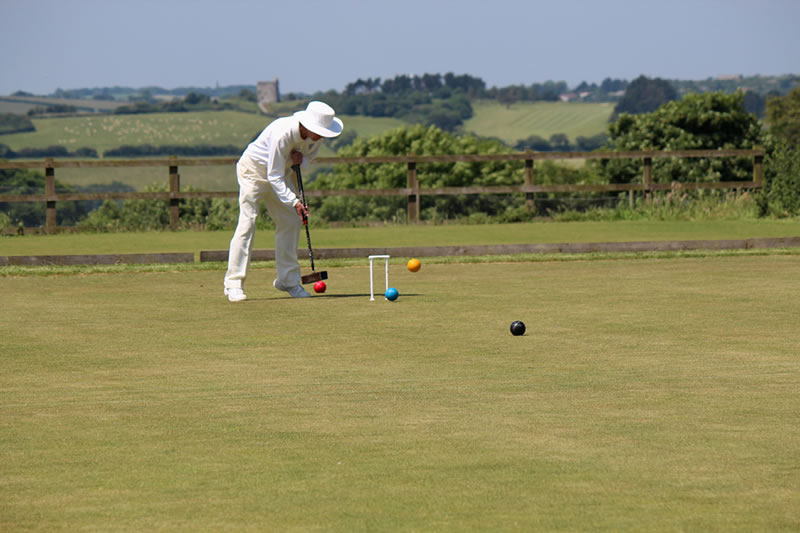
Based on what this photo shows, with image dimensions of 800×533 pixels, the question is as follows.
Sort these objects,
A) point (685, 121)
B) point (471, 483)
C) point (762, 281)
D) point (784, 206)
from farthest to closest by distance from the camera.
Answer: point (685, 121)
point (784, 206)
point (762, 281)
point (471, 483)

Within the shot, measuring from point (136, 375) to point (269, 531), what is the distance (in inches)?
128

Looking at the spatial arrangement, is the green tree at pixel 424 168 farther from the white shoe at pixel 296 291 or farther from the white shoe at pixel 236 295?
the white shoe at pixel 236 295

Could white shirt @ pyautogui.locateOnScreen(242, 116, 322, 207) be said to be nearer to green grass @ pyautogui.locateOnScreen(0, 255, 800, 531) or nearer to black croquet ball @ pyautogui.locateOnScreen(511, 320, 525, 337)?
green grass @ pyautogui.locateOnScreen(0, 255, 800, 531)

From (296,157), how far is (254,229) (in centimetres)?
77

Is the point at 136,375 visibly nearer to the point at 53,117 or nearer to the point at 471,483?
the point at 471,483

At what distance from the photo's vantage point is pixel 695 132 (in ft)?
138

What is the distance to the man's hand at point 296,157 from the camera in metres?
11.0

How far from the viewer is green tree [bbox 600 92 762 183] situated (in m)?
38.8

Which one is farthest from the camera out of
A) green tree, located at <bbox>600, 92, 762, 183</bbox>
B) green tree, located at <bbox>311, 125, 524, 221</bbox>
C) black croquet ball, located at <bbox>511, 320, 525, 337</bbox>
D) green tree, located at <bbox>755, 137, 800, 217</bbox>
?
green tree, located at <bbox>311, 125, 524, 221</bbox>

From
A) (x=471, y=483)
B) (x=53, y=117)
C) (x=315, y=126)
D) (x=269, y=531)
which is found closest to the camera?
(x=269, y=531)

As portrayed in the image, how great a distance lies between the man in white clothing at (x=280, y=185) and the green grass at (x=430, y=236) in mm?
6698

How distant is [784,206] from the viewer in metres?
21.8

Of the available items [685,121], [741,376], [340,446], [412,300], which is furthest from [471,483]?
[685,121]

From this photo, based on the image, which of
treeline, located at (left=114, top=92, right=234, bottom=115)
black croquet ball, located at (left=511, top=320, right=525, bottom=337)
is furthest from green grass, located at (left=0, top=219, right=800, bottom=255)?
treeline, located at (left=114, top=92, right=234, bottom=115)
